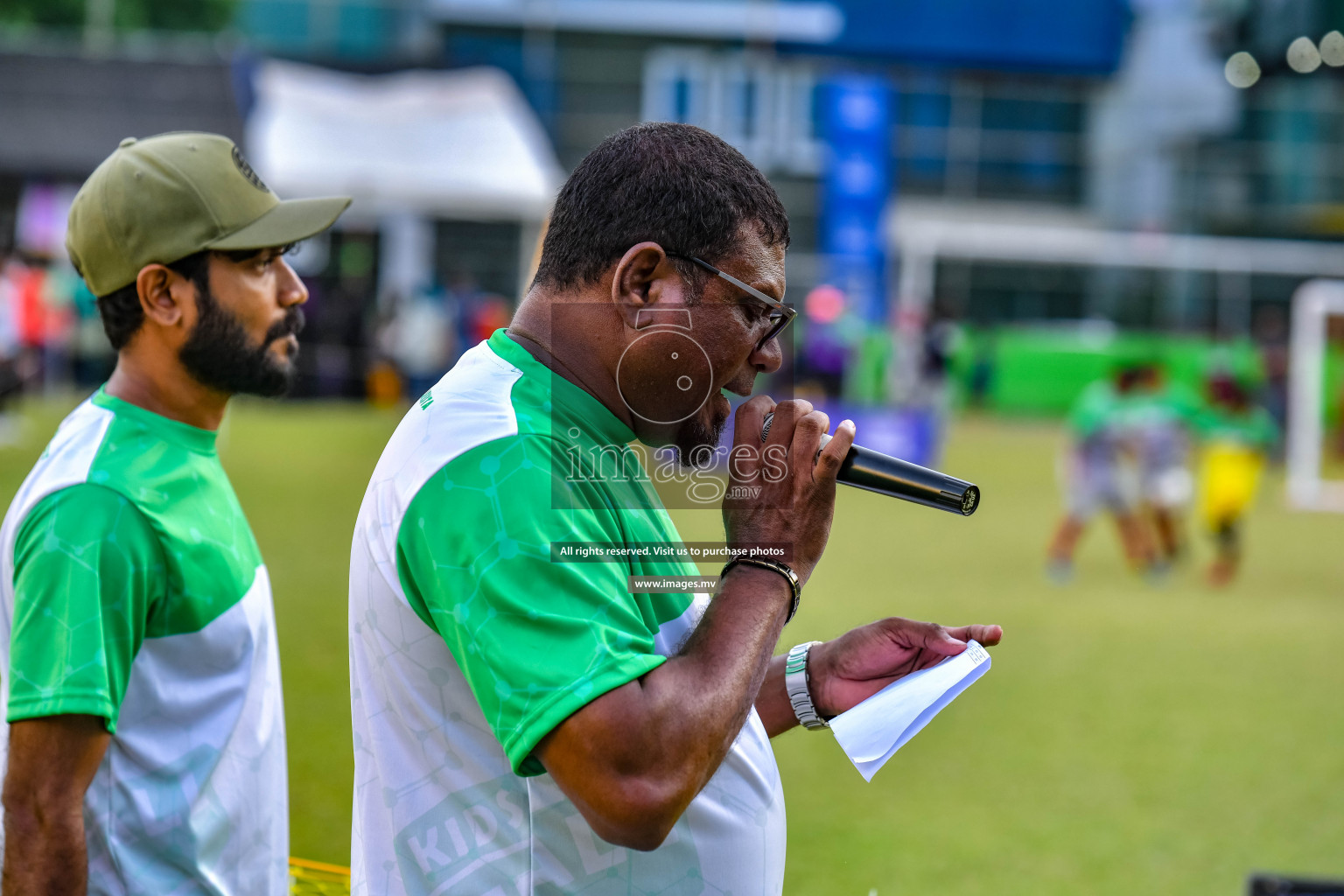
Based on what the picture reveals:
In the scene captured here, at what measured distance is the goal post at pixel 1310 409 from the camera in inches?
683

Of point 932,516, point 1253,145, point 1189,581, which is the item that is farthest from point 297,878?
point 1253,145

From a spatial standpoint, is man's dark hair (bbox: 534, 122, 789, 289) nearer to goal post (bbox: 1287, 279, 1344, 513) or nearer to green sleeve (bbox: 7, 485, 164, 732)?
green sleeve (bbox: 7, 485, 164, 732)

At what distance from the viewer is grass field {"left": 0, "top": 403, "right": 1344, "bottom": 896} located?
4.98 metres

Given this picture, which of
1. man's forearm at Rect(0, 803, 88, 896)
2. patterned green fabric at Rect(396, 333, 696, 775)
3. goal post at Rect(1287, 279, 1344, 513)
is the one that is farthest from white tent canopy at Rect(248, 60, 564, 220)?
patterned green fabric at Rect(396, 333, 696, 775)

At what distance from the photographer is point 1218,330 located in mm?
26141

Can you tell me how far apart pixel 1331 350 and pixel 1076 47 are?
31.0 ft

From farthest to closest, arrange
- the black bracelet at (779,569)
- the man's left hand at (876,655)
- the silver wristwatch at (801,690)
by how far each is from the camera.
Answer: the silver wristwatch at (801,690) → the man's left hand at (876,655) → the black bracelet at (779,569)

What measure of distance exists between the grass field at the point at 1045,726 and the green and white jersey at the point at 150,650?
0.87 m

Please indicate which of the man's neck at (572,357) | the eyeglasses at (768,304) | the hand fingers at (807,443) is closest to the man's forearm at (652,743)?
the hand fingers at (807,443)

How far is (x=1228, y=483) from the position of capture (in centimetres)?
1109

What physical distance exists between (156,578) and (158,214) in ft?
2.43

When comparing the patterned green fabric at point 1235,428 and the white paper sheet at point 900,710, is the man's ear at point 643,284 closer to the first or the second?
the white paper sheet at point 900,710

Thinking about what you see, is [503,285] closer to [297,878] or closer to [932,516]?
[932,516]

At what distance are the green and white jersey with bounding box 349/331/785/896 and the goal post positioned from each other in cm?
1685
